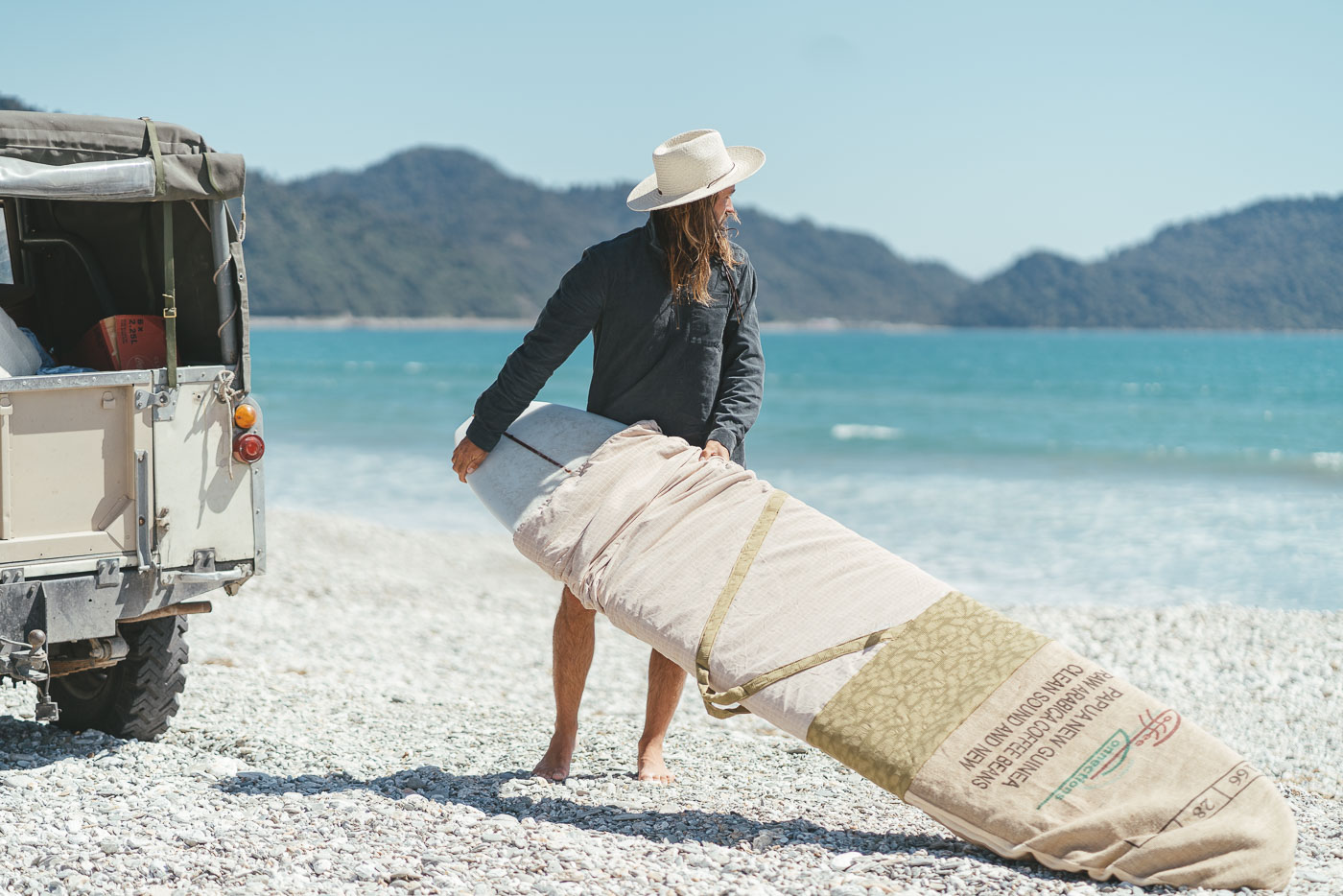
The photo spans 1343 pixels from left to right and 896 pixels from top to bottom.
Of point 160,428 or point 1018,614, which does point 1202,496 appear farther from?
point 160,428

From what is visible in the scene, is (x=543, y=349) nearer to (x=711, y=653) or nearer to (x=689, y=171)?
(x=689, y=171)

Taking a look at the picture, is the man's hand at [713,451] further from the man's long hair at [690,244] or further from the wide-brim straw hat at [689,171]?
the wide-brim straw hat at [689,171]

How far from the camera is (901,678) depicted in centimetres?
348

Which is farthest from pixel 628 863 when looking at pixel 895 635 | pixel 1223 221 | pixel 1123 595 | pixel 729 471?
pixel 1223 221

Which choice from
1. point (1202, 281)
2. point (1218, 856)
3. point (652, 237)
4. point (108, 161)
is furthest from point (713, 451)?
point (1202, 281)

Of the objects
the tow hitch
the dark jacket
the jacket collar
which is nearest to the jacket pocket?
the dark jacket

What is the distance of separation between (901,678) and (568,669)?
1282 mm

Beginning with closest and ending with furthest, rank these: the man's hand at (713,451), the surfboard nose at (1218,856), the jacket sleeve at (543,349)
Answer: the surfboard nose at (1218,856) → the jacket sleeve at (543,349) → the man's hand at (713,451)

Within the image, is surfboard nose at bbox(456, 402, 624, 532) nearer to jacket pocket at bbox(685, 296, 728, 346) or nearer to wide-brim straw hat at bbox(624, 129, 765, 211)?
jacket pocket at bbox(685, 296, 728, 346)

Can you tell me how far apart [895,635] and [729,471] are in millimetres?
816

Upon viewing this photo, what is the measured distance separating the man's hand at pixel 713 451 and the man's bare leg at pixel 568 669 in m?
0.67

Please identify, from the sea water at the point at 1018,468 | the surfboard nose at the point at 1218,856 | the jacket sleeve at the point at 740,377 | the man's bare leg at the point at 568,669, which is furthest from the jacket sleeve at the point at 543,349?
the sea water at the point at 1018,468

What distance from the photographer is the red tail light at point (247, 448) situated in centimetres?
427

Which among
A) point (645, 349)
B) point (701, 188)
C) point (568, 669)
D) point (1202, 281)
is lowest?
point (568, 669)
